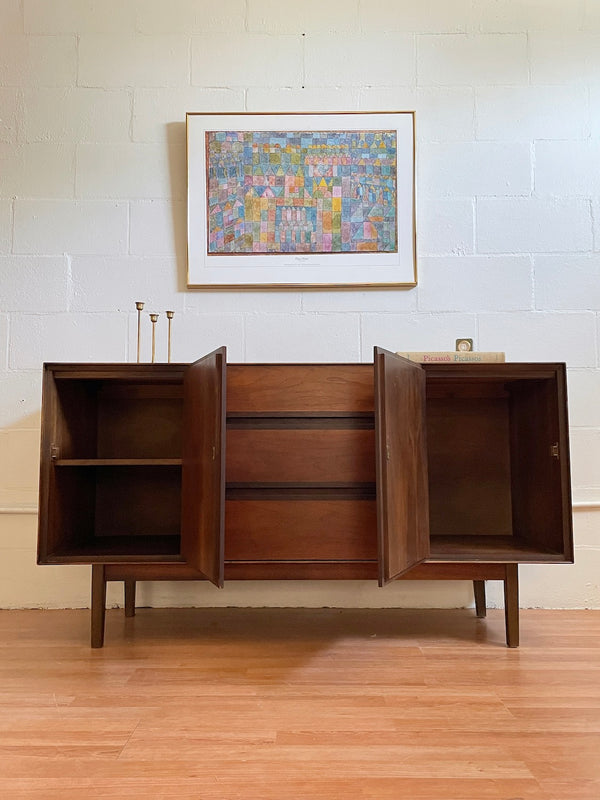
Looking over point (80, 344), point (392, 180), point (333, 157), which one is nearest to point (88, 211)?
point (80, 344)

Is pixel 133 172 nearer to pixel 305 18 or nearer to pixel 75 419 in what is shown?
pixel 305 18

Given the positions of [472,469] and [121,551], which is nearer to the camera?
[121,551]

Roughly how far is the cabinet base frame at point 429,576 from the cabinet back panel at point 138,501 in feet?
1.24

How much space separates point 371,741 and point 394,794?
0.64 ft

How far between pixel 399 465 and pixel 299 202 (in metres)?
1.20

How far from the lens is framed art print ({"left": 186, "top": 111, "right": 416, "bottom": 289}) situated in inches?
94.0

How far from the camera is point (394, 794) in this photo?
105 centimetres

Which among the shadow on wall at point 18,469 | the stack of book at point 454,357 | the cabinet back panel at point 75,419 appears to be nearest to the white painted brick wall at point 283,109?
the shadow on wall at point 18,469

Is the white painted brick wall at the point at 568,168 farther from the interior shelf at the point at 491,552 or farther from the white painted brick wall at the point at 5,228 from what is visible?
the white painted brick wall at the point at 5,228

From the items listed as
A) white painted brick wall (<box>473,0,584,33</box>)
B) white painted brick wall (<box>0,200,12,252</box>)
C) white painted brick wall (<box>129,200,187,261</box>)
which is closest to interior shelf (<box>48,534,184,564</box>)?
white painted brick wall (<box>129,200,187,261</box>)

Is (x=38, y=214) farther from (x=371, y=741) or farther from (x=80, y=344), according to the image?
(x=371, y=741)

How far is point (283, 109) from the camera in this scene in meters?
2.43

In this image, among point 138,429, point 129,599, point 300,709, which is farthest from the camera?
point 138,429

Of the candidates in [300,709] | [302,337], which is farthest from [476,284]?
[300,709]
